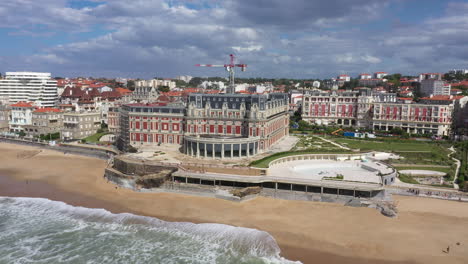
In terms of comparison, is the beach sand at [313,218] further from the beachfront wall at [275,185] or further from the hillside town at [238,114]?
the hillside town at [238,114]

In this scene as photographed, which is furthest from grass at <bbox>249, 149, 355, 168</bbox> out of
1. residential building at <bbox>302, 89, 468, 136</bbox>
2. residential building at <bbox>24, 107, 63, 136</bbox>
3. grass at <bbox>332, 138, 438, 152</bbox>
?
residential building at <bbox>24, 107, 63, 136</bbox>

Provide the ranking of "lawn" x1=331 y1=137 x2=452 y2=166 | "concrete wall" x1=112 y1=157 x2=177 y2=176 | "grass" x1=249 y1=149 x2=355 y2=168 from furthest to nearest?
"lawn" x1=331 y1=137 x2=452 y2=166, "grass" x1=249 y1=149 x2=355 y2=168, "concrete wall" x1=112 y1=157 x2=177 y2=176

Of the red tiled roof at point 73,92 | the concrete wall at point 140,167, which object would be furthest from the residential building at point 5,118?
the concrete wall at point 140,167

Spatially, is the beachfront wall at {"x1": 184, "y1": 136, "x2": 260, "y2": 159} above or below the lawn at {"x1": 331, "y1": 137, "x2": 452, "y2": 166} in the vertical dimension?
above

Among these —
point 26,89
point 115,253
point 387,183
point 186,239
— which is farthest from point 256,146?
point 26,89

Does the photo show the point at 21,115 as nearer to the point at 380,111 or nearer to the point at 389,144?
the point at 389,144

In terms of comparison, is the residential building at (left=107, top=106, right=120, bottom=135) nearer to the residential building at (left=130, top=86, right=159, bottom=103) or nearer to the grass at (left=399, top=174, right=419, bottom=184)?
the residential building at (left=130, top=86, right=159, bottom=103)
